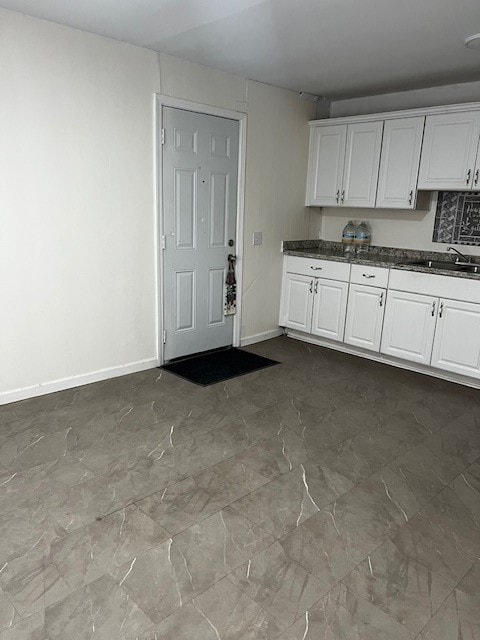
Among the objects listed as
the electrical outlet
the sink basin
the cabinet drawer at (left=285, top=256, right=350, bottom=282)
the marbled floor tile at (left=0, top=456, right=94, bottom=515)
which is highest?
the electrical outlet

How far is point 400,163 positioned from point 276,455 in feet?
9.41

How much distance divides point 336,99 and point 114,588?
4752 mm

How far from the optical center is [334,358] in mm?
4617

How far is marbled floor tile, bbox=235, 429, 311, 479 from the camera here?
106 inches

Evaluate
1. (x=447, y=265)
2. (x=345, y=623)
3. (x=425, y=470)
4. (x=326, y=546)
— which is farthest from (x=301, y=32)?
(x=345, y=623)

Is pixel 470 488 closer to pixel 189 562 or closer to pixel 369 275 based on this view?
pixel 189 562

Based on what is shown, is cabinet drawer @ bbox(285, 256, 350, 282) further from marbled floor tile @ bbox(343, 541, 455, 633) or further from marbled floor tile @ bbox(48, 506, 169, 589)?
marbled floor tile @ bbox(48, 506, 169, 589)

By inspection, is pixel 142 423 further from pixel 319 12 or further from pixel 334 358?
pixel 319 12

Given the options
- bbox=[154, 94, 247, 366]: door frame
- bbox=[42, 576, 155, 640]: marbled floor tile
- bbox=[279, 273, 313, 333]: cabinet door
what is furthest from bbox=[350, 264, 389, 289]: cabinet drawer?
bbox=[42, 576, 155, 640]: marbled floor tile

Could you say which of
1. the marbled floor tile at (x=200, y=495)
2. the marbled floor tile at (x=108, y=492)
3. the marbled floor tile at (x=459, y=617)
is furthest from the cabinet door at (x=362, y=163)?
the marbled floor tile at (x=459, y=617)

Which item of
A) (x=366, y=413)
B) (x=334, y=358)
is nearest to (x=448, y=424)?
(x=366, y=413)

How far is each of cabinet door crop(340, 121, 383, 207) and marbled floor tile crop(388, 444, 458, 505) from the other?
2.52 metres

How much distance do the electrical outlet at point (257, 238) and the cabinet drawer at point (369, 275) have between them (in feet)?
3.03

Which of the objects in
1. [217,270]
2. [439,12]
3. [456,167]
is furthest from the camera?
[217,270]
